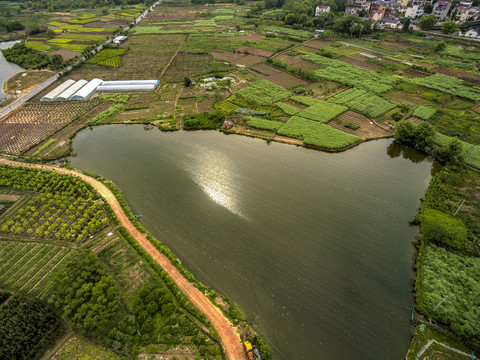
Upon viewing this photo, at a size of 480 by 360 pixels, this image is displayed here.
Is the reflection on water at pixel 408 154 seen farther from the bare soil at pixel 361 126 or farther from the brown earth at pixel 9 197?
the brown earth at pixel 9 197

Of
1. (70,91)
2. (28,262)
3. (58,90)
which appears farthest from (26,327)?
(58,90)

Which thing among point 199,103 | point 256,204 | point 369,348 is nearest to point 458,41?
point 199,103

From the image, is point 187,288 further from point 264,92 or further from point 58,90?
point 58,90

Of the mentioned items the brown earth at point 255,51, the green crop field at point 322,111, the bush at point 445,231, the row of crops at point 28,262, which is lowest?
the row of crops at point 28,262

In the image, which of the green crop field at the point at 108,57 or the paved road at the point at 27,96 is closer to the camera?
the paved road at the point at 27,96

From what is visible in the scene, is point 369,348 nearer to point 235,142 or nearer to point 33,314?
point 33,314

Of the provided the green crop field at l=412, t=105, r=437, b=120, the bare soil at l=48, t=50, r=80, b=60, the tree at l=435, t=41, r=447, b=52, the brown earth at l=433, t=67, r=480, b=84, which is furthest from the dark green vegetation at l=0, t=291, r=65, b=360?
the tree at l=435, t=41, r=447, b=52

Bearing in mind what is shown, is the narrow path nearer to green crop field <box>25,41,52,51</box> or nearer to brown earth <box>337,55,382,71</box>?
brown earth <box>337,55,382,71</box>

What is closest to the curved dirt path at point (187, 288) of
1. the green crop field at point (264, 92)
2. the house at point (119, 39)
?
the green crop field at point (264, 92)
